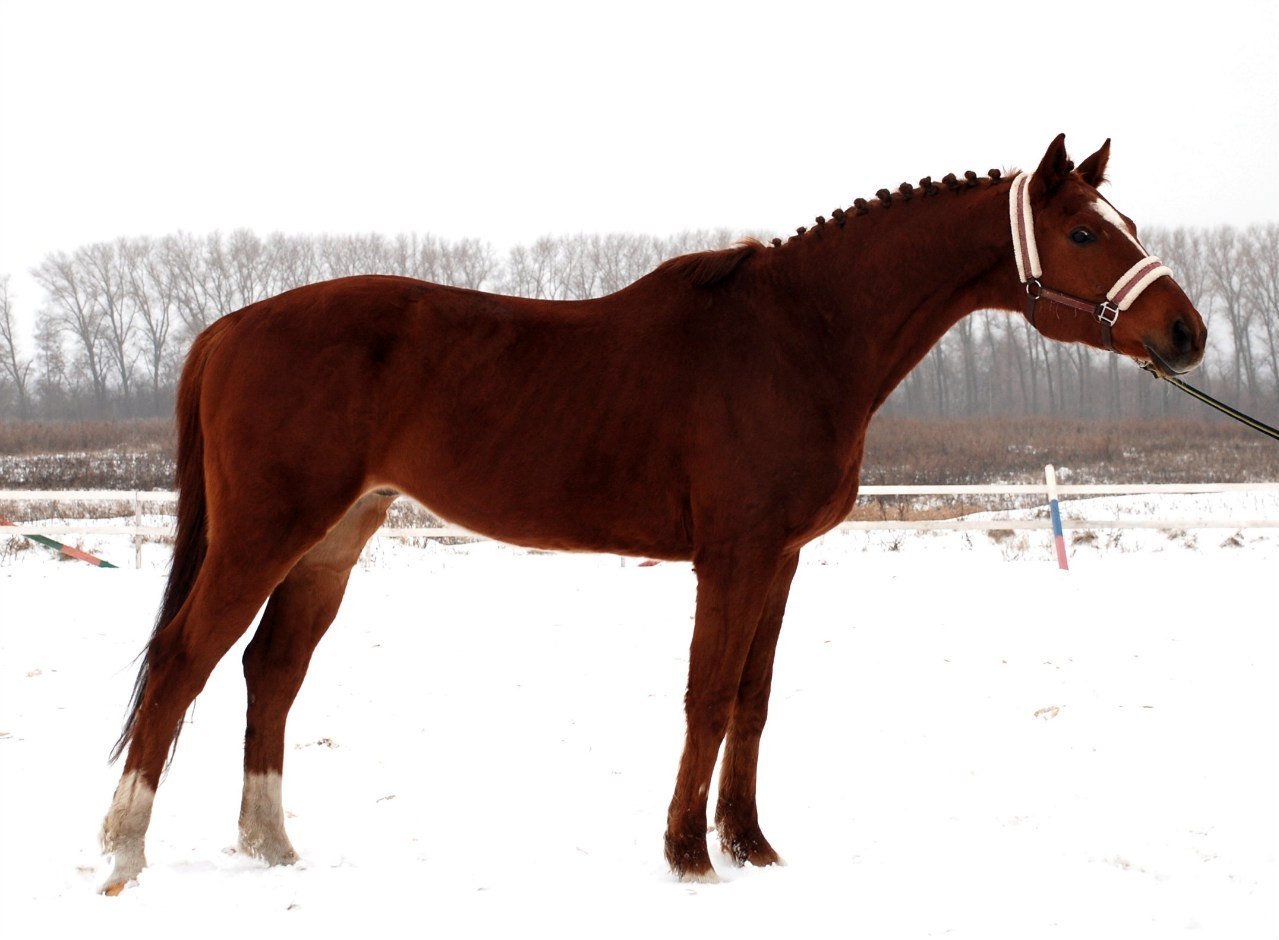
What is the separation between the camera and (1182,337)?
316 centimetres

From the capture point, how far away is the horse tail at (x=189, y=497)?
366cm

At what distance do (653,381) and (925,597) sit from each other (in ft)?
21.3

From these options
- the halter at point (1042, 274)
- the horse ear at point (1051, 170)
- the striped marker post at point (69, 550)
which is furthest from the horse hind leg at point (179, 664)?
the striped marker post at point (69, 550)

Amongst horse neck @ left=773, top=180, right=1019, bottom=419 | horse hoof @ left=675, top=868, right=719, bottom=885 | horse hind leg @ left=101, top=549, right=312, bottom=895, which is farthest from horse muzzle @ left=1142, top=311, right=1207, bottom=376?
horse hind leg @ left=101, top=549, right=312, bottom=895

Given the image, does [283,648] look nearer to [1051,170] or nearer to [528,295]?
[1051,170]

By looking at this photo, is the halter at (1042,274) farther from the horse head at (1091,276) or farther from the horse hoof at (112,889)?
the horse hoof at (112,889)

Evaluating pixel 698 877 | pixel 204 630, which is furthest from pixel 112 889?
pixel 698 877

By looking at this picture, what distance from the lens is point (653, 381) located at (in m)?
3.49

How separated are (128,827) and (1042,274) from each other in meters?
3.79

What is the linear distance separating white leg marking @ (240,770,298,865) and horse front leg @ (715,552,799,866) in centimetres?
168

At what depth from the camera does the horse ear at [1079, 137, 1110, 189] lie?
3.51m

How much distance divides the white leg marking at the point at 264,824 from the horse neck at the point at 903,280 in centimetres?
272

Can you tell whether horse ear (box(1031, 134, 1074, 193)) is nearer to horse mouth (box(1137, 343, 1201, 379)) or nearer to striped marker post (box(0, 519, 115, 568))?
Result: horse mouth (box(1137, 343, 1201, 379))

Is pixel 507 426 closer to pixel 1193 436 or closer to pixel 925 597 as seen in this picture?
pixel 925 597
